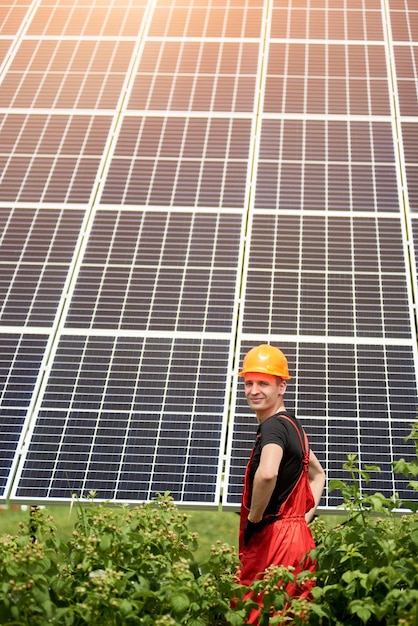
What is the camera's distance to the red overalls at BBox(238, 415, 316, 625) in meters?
5.58

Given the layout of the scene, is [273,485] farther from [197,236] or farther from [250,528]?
[197,236]

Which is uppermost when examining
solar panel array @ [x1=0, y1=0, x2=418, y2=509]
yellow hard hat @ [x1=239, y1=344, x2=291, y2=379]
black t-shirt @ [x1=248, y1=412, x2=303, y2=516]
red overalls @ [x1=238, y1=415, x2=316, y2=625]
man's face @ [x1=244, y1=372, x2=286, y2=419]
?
solar panel array @ [x1=0, y1=0, x2=418, y2=509]

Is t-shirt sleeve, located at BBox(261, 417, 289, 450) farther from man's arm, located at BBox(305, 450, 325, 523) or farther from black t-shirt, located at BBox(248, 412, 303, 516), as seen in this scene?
man's arm, located at BBox(305, 450, 325, 523)

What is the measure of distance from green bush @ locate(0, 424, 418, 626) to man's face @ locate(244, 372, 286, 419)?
0.84m

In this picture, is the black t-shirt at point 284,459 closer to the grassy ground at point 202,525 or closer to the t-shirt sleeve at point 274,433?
the t-shirt sleeve at point 274,433

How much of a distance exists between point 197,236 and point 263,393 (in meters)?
4.05

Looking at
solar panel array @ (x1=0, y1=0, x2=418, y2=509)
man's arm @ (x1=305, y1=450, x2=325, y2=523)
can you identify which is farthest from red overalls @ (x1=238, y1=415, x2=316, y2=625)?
solar panel array @ (x1=0, y1=0, x2=418, y2=509)

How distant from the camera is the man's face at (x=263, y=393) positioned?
585 cm

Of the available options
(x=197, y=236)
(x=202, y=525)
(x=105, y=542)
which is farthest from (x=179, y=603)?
(x=197, y=236)

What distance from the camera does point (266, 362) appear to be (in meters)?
5.88

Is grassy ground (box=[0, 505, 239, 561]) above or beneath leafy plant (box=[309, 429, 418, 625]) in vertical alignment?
above

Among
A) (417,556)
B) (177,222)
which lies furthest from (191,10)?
(417,556)

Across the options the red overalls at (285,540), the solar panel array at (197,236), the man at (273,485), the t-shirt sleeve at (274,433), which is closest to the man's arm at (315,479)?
the man at (273,485)

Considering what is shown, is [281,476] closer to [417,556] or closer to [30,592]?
[417,556]
